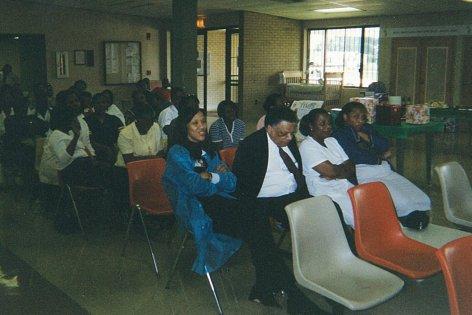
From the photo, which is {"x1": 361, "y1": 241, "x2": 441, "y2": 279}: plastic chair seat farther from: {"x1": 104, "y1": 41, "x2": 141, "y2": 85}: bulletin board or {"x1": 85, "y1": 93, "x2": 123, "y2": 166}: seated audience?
{"x1": 104, "y1": 41, "x2": 141, "y2": 85}: bulletin board

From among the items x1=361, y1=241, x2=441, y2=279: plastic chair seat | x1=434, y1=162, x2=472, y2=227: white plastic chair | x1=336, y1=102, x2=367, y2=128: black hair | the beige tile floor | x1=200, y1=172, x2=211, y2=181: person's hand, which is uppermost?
x1=336, y1=102, x2=367, y2=128: black hair

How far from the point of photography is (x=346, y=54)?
578 inches

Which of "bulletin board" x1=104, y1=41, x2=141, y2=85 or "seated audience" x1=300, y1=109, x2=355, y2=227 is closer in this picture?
"seated audience" x1=300, y1=109, x2=355, y2=227

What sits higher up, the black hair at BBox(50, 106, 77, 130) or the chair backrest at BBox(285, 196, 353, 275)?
the black hair at BBox(50, 106, 77, 130)

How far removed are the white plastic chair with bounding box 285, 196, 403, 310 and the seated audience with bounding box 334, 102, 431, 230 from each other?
123cm

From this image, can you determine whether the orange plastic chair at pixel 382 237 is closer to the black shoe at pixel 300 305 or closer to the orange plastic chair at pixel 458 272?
the black shoe at pixel 300 305

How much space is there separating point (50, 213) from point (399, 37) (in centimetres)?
1028

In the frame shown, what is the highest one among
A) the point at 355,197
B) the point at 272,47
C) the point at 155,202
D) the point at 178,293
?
the point at 272,47

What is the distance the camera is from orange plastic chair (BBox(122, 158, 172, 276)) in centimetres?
419

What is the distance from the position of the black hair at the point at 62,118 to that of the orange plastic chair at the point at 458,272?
12.6 feet

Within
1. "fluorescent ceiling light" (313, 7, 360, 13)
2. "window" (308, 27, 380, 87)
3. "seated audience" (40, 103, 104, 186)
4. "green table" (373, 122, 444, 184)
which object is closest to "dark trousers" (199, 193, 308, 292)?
"seated audience" (40, 103, 104, 186)

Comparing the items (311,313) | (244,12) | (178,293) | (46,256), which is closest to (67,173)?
(46,256)

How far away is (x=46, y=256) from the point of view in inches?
175

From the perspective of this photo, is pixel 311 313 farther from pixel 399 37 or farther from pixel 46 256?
pixel 399 37
